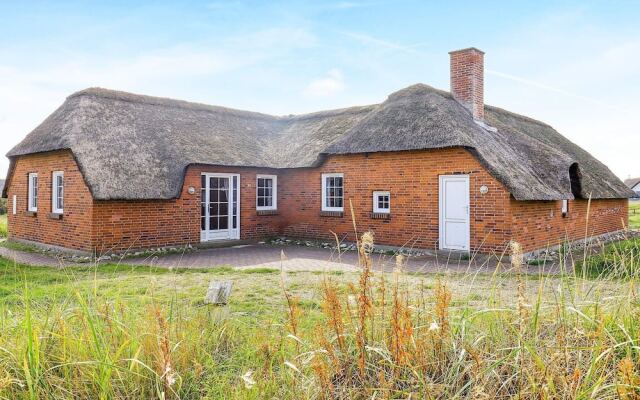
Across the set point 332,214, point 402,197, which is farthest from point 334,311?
point 332,214

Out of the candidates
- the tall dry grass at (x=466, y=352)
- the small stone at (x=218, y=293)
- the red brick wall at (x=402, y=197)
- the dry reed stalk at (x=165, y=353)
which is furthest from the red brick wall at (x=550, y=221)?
the dry reed stalk at (x=165, y=353)

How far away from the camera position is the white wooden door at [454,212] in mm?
13484

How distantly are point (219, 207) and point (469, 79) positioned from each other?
9.29 metres

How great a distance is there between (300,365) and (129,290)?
587 centimetres

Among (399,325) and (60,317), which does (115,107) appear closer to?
(60,317)

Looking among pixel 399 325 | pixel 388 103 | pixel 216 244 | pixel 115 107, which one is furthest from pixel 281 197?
pixel 399 325

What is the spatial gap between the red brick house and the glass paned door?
4cm

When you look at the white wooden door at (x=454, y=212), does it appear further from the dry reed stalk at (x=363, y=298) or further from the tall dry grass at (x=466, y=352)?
the dry reed stalk at (x=363, y=298)

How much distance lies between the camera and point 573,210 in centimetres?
1652

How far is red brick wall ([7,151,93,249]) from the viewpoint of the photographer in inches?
537

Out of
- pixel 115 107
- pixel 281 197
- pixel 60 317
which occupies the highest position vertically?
pixel 115 107

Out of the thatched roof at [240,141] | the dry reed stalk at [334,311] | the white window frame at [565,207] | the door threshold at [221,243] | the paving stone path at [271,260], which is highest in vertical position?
the thatched roof at [240,141]

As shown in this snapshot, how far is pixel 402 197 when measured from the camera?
14734mm

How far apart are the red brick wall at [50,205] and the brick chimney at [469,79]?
11.8 metres
